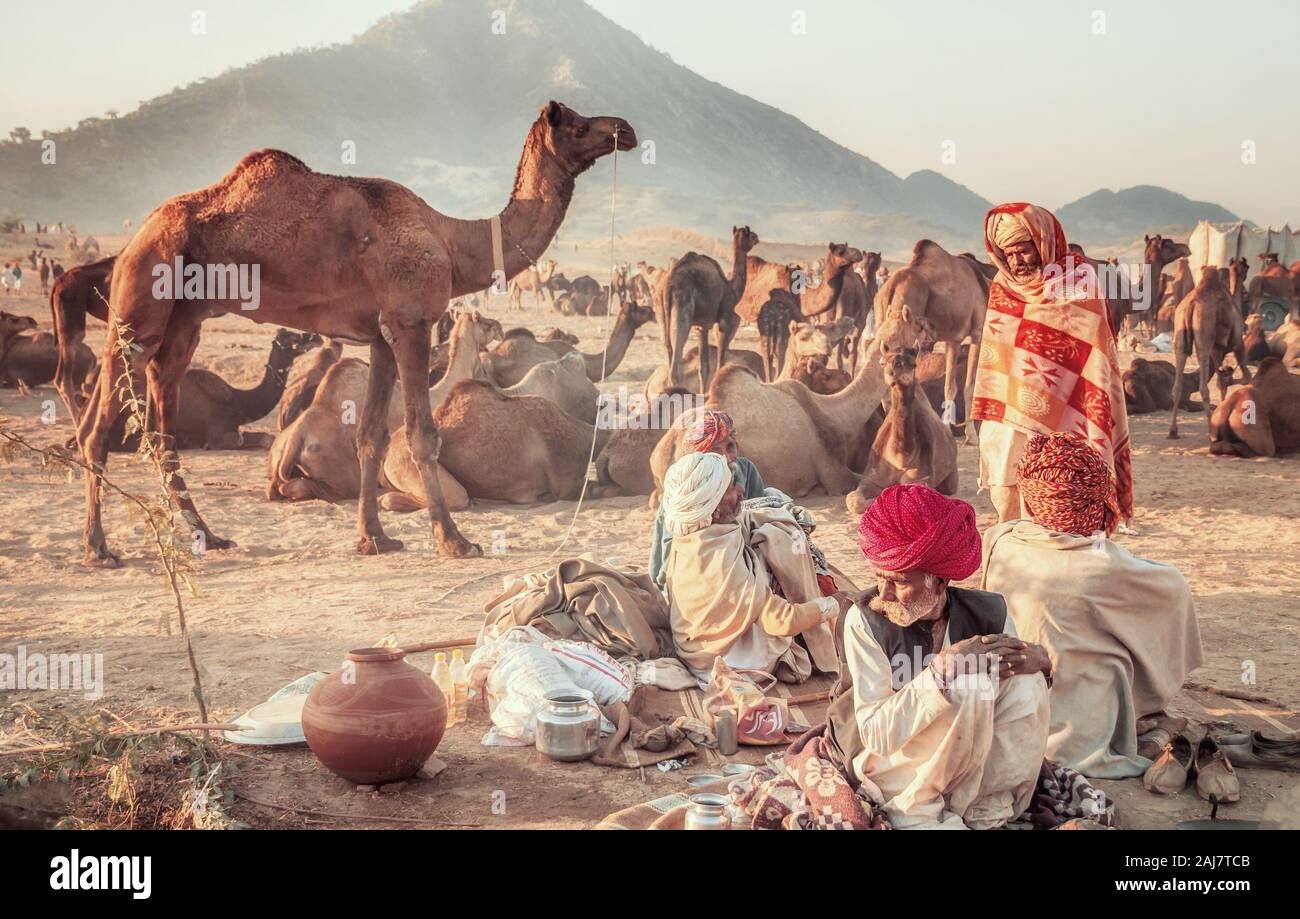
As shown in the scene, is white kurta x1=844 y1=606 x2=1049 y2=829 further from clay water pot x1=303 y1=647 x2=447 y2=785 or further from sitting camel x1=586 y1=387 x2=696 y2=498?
sitting camel x1=586 y1=387 x2=696 y2=498

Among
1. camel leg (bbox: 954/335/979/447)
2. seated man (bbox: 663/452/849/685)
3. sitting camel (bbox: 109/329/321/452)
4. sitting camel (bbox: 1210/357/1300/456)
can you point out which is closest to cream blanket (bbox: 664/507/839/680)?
seated man (bbox: 663/452/849/685)

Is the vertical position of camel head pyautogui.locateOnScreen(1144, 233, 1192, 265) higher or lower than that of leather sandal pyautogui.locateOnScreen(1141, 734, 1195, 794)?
higher

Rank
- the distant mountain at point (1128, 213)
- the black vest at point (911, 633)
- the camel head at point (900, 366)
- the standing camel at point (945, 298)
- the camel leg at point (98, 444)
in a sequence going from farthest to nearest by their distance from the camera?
the distant mountain at point (1128, 213)
the standing camel at point (945, 298)
the camel head at point (900, 366)
the camel leg at point (98, 444)
the black vest at point (911, 633)

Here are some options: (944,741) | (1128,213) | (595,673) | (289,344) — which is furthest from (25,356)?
(1128,213)

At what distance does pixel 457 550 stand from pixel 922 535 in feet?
18.6

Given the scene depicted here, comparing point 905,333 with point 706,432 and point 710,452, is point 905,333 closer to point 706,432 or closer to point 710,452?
point 706,432

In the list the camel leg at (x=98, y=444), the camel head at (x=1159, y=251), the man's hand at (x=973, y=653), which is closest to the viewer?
the man's hand at (x=973, y=653)

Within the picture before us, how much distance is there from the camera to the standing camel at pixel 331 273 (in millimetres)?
8602

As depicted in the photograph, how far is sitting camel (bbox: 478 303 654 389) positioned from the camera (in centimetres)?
1479

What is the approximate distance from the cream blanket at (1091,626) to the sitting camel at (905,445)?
5.00 metres

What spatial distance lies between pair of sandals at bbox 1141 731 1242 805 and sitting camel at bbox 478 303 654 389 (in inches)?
416

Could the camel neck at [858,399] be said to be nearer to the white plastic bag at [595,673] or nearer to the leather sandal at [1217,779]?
the white plastic bag at [595,673]

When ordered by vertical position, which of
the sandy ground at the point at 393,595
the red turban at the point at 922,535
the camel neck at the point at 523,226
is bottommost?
the sandy ground at the point at 393,595

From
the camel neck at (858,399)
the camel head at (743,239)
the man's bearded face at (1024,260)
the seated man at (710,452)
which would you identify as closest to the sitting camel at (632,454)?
the camel neck at (858,399)
